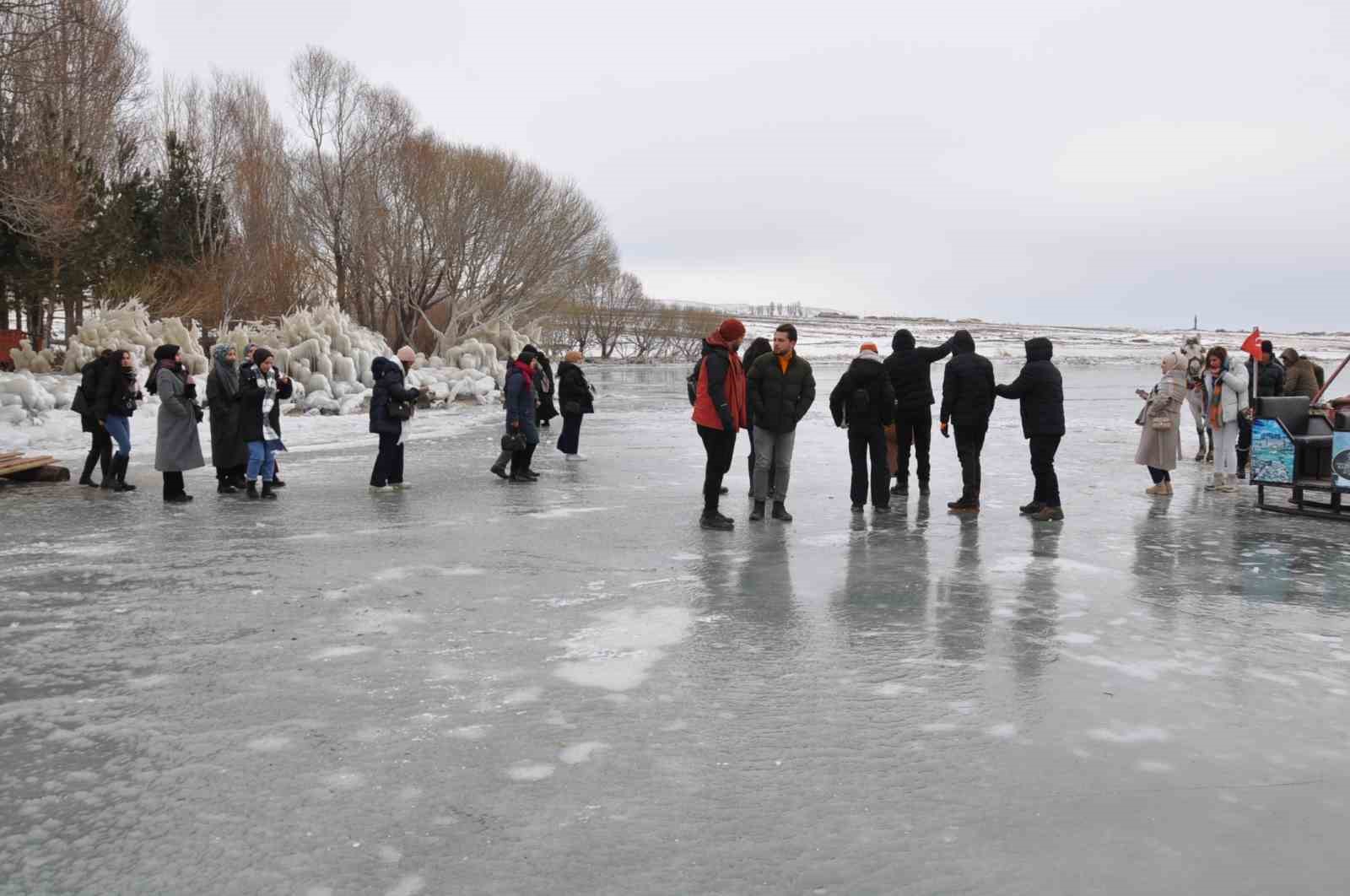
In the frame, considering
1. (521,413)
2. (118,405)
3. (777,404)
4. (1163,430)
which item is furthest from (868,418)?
(118,405)

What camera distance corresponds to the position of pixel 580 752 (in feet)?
13.3

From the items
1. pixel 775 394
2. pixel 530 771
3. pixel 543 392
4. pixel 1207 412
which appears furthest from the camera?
pixel 543 392

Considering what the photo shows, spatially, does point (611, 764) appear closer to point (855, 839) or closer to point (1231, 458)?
point (855, 839)

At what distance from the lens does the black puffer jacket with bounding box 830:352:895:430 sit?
10266mm

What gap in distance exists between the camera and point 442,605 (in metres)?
6.39

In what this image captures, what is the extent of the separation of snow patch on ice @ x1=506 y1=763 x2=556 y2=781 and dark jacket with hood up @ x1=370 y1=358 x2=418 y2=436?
8213 millimetres

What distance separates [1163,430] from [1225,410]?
100cm

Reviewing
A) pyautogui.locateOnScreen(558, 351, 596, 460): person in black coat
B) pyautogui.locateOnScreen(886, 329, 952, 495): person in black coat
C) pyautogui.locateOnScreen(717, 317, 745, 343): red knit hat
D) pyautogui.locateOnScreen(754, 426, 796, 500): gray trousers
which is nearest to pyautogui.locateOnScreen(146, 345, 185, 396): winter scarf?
pyautogui.locateOnScreen(558, 351, 596, 460): person in black coat

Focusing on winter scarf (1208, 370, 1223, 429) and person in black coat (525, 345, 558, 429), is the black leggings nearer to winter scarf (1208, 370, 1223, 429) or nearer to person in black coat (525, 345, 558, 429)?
person in black coat (525, 345, 558, 429)

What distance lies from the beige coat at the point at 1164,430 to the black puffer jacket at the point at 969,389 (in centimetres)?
217

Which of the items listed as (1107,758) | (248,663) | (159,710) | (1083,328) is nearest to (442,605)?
(248,663)

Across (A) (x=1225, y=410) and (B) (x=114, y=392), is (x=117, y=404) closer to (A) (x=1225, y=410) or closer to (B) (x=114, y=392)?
(B) (x=114, y=392)

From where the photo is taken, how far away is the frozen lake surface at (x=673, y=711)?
10.6ft

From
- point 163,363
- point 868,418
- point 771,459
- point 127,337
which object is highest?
point 127,337
